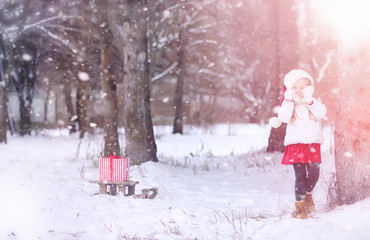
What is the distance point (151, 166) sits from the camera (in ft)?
33.1

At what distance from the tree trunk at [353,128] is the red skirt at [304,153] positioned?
30 cm

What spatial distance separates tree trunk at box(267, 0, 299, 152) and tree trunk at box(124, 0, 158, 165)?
12.3 ft

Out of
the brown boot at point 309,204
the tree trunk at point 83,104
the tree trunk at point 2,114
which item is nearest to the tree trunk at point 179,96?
the tree trunk at point 83,104

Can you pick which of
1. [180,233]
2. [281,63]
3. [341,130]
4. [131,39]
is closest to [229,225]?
[180,233]

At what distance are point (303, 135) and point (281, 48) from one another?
803 centimetres

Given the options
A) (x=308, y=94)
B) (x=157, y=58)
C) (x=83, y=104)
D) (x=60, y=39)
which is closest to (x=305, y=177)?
(x=308, y=94)

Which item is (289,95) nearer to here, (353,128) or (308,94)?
(308,94)

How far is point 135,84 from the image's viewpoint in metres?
10.5

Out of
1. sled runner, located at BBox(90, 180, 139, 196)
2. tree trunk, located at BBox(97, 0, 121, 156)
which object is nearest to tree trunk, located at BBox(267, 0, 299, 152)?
tree trunk, located at BBox(97, 0, 121, 156)

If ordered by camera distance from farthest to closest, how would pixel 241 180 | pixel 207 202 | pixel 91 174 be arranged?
pixel 91 174 → pixel 241 180 → pixel 207 202

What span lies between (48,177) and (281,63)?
22.5ft

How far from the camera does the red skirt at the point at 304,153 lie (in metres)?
5.03

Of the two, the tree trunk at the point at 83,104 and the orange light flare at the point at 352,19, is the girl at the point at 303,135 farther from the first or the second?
the tree trunk at the point at 83,104

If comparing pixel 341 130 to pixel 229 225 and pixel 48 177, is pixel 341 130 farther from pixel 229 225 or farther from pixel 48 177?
pixel 48 177
